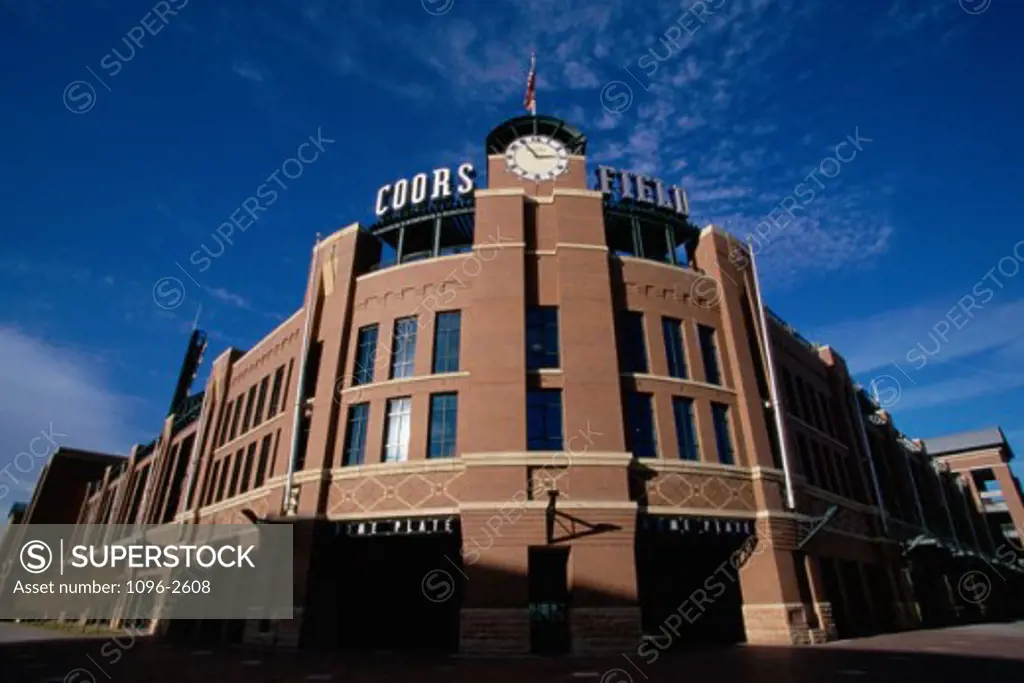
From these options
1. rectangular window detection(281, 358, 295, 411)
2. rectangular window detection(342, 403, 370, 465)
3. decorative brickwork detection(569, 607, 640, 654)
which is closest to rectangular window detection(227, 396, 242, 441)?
rectangular window detection(281, 358, 295, 411)

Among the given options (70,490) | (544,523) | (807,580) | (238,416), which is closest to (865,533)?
(807,580)

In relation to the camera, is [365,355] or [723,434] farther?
[365,355]

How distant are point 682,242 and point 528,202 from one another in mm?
9097

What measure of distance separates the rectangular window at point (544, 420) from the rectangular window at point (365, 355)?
710 centimetres

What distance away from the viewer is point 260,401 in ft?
94.3

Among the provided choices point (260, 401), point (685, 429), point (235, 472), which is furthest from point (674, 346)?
point (235, 472)

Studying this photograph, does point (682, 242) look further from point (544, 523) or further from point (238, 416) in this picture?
point (238, 416)

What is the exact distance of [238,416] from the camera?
30812 mm

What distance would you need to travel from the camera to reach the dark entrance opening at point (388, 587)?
1972 centimetres

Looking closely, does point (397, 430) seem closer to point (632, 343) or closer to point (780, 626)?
point (632, 343)

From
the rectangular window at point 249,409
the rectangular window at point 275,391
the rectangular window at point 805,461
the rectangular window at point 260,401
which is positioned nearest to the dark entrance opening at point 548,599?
the rectangular window at point 805,461

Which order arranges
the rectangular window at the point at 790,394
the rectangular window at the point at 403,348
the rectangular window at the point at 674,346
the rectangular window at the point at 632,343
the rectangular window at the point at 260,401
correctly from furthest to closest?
the rectangular window at the point at 260,401 < the rectangular window at the point at 790,394 < the rectangular window at the point at 403,348 < the rectangular window at the point at 674,346 < the rectangular window at the point at 632,343

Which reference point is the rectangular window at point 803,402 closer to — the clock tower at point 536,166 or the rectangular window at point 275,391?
the clock tower at point 536,166

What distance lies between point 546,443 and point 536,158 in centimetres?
1385
